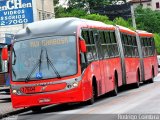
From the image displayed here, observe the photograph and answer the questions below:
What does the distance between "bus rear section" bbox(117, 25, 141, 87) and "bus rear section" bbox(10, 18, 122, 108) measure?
344 inches

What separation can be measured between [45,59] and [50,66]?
308 millimetres

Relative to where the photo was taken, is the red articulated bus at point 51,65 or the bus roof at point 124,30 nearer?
the red articulated bus at point 51,65

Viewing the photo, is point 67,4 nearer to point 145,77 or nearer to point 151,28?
point 151,28

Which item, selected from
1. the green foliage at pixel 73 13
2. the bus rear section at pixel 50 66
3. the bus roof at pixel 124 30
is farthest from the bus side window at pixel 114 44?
the green foliage at pixel 73 13

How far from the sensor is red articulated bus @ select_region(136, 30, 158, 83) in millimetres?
36000

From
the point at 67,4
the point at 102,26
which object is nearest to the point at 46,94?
the point at 102,26

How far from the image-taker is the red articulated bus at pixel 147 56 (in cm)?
3600

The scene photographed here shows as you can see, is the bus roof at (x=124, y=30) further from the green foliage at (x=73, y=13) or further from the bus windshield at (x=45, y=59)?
the green foliage at (x=73, y=13)

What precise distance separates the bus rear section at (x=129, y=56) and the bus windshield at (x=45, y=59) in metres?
9.65

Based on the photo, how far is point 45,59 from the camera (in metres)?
20.7

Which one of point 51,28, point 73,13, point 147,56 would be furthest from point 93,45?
point 73,13

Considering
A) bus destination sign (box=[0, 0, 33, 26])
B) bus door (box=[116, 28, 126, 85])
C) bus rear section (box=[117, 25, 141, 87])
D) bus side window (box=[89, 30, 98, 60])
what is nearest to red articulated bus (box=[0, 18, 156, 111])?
bus side window (box=[89, 30, 98, 60])

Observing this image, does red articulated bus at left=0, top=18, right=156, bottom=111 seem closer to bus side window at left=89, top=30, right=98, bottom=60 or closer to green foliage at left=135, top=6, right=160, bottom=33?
bus side window at left=89, top=30, right=98, bottom=60

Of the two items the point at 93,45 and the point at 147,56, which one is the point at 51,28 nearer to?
the point at 93,45
